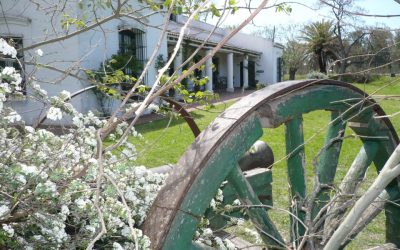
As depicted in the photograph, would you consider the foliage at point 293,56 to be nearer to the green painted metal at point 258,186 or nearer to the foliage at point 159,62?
the foliage at point 159,62

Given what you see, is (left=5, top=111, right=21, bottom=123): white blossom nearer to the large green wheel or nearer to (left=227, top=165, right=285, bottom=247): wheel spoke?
the large green wheel

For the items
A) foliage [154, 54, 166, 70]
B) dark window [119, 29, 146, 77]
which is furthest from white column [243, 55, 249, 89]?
dark window [119, 29, 146, 77]

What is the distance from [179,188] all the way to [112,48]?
11.7m

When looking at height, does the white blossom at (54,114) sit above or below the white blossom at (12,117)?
above

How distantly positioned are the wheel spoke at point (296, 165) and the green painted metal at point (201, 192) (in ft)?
1.44

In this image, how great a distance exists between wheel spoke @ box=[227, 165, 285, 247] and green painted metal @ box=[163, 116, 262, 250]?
0.43ft

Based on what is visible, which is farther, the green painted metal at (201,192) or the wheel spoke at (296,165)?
the wheel spoke at (296,165)

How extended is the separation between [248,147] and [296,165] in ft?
1.65

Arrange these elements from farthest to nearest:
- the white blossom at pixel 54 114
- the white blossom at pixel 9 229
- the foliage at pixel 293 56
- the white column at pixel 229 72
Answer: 1. the foliage at pixel 293 56
2. the white column at pixel 229 72
3. the white blossom at pixel 54 114
4. the white blossom at pixel 9 229

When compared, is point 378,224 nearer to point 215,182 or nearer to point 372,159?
point 372,159

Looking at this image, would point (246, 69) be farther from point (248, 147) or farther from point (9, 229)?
point (9, 229)

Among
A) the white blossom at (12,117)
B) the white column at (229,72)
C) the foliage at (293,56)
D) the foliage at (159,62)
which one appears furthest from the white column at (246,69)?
the white blossom at (12,117)

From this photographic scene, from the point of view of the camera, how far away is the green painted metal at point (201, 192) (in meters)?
1.38

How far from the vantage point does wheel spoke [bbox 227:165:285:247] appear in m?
1.64
